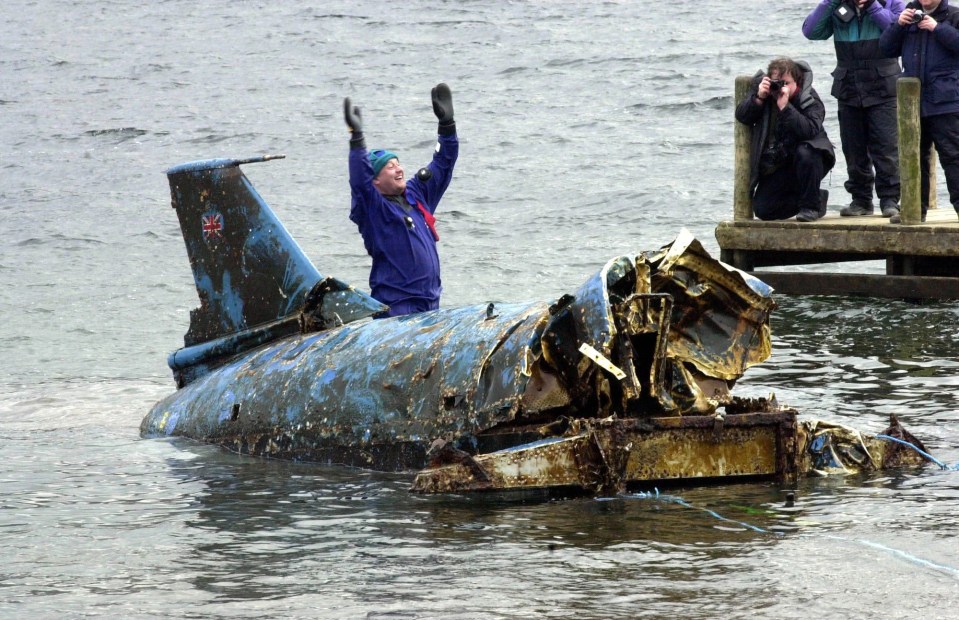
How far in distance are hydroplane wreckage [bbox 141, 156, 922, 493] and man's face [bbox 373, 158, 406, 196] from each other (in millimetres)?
929

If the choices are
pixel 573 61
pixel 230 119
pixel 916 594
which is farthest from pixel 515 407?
pixel 573 61

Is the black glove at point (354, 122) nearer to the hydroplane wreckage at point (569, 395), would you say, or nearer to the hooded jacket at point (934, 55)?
the hydroplane wreckage at point (569, 395)

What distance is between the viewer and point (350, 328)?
1030 centimetres

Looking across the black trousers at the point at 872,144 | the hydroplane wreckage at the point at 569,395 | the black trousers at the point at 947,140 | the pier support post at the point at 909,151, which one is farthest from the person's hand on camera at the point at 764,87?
the hydroplane wreckage at the point at 569,395

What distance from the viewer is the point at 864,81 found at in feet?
46.2

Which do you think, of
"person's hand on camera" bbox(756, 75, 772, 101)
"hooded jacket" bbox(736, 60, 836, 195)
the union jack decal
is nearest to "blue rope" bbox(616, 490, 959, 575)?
the union jack decal

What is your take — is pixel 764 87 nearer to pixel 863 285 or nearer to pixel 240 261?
pixel 863 285

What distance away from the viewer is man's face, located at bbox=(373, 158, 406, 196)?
1044 cm

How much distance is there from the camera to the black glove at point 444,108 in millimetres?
10758

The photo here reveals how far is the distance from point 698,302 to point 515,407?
4.12 feet

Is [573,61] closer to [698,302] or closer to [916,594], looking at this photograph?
[698,302]

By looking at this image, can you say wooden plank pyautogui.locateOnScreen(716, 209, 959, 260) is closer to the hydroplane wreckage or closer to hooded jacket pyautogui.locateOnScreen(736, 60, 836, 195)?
hooded jacket pyautogui.locateOnScreen(736, 60, 836, 195)

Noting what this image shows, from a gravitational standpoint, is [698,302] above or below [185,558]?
above

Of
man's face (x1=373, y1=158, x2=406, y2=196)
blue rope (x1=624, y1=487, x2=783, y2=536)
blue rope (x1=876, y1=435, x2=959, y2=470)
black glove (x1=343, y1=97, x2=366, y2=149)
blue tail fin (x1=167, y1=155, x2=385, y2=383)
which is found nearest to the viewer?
blue rope (x1=624, y1=487, x2=783, y2=536)
